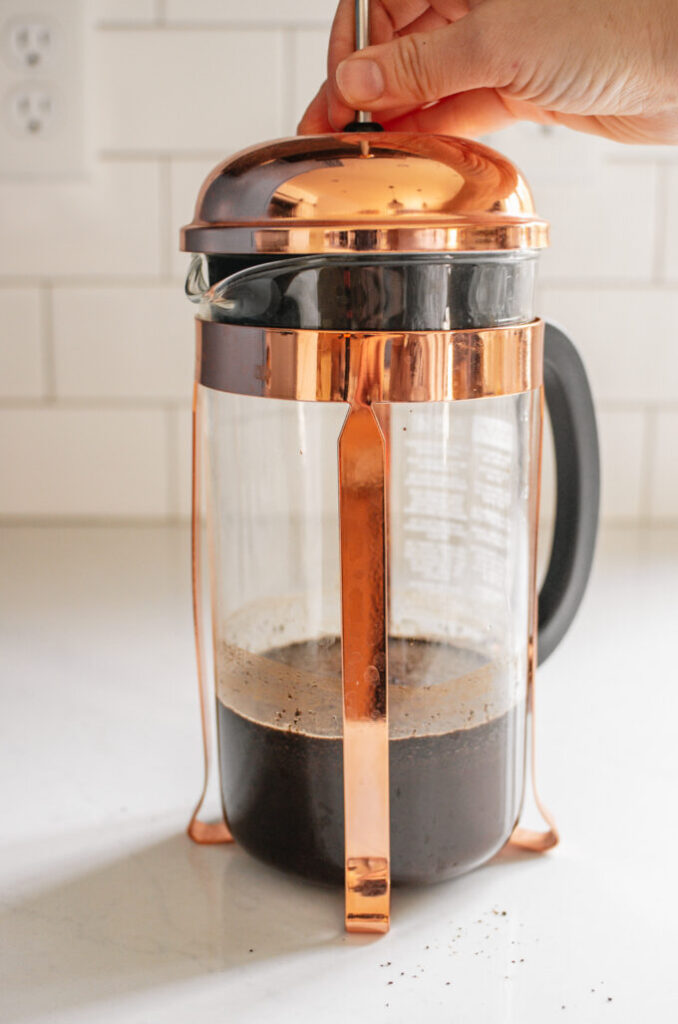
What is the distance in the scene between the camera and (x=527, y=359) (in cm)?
46

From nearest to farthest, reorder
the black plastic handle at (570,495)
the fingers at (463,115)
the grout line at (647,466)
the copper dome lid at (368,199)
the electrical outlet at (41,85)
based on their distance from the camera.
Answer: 1. the copper dome lid at (368,199)
2. the black plastic handle at (570,495)
3. the fingers at (463,115)
4. the electrical outlet at (41,85)
5. the grout line at (647,466)

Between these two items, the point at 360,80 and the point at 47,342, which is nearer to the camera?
the point at 360,80

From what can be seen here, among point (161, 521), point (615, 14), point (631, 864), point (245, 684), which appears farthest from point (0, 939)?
point (161, 521)

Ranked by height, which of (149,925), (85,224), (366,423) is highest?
(85,224)

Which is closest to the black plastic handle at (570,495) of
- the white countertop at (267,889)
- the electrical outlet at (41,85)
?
the white countertop at (267,889)

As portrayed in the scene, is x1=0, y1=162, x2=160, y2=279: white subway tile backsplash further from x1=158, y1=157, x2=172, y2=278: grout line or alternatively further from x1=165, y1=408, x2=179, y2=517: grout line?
x1=165, y1=408, x2=179, y2=517: grout line

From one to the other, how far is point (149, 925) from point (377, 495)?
0.22 meters

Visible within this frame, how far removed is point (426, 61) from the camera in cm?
49

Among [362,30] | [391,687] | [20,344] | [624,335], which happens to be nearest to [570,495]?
[391,687]

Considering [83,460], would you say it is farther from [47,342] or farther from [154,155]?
→ [154,155]

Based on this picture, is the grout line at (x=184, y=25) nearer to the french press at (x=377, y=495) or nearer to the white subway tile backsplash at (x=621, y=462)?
the white subway tile backsplash at (x=621, y=462)

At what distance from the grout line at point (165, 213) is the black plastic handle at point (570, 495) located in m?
0.59

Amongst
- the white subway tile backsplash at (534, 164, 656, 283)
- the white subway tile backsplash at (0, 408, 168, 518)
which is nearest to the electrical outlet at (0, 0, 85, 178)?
the white subway tile backsplash at (0, 408, 168, 518)

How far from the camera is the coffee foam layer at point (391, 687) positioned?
18.8 inches
